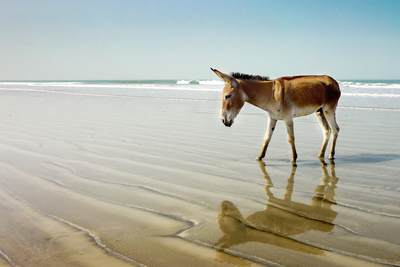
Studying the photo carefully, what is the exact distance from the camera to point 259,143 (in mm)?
7172

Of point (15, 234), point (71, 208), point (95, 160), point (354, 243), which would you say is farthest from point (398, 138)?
point (15, 234)

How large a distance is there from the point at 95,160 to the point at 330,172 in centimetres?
372

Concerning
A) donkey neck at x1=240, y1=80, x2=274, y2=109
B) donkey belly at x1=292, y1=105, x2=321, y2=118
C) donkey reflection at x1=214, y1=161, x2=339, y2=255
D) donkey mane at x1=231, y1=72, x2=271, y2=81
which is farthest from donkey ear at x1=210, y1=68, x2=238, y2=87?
donkey reflection at x1=214, y1=161, x2=339, y2=255

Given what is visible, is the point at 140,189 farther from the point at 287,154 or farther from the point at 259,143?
the point at 259,143

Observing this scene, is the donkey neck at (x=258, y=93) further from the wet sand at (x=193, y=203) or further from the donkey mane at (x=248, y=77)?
the wet sand at (x=193, y=203)

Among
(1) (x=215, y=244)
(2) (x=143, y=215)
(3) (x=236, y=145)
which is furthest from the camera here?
(3) (x=236, y=145)

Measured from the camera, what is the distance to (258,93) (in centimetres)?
558

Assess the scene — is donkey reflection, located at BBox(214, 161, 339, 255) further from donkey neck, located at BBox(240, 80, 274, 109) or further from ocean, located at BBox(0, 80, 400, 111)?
ocean, located at BBox(0, 80, 400, 111)

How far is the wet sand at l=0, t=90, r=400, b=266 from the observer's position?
2.43 m

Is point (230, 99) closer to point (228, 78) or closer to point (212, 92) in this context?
point (228, 78)

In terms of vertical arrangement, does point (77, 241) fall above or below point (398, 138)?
below

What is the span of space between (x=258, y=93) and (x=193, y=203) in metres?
2.74

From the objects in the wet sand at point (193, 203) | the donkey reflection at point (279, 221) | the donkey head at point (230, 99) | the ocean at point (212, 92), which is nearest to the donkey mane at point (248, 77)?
the donkey head at point (230, 99)

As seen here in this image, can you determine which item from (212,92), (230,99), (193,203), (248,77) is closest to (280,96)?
(248,77)
